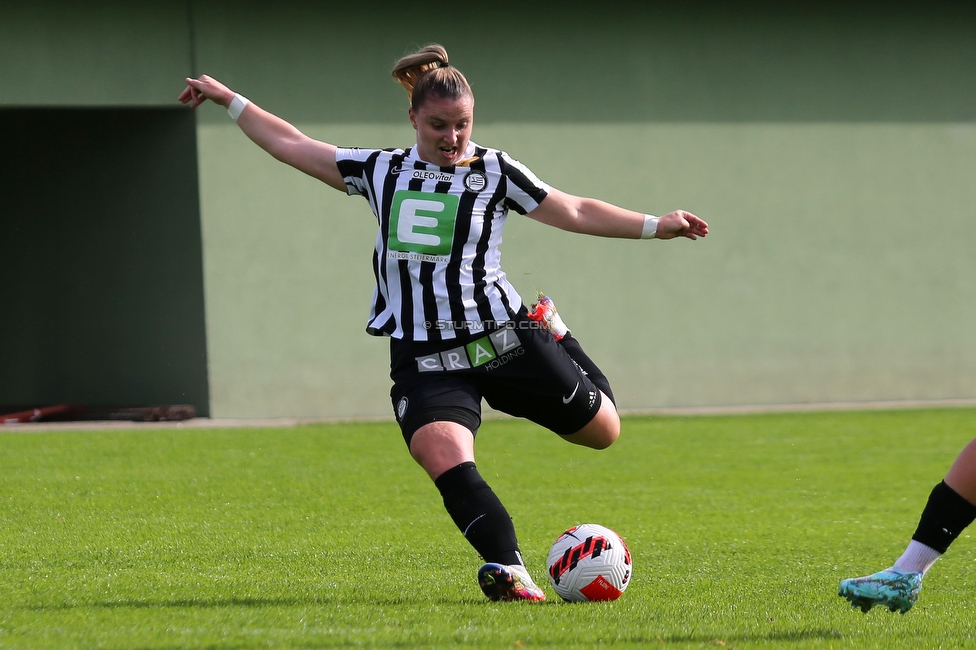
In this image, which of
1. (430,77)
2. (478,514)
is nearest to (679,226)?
(430,77)

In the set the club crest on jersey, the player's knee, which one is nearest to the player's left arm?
the club crest on jersey

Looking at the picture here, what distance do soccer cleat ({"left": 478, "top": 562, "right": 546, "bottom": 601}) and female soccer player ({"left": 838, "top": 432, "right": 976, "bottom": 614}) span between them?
110 centimetres

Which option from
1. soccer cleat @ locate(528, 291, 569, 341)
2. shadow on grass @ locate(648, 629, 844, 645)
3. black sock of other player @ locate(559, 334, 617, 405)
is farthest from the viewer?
black sock of other player @ locate(559, 334, 617, 405)

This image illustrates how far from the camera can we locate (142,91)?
12.9 metres

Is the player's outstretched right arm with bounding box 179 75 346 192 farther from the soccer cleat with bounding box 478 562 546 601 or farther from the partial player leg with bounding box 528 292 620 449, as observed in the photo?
the soccer cleat with bounding box 478 562 546 601

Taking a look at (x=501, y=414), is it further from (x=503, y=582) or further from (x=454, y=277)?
(x=503, y=582)

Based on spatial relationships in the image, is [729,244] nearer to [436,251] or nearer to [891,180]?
[891,180]

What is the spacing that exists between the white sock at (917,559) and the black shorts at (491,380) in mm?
1421

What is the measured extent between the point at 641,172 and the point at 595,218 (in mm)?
9263

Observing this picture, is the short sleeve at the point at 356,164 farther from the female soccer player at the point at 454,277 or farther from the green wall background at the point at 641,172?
the green wall background at the point at 641,172

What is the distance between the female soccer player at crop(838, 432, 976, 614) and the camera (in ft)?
13.4

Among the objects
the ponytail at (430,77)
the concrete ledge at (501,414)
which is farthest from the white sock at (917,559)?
the concrete ledge at (501,414)

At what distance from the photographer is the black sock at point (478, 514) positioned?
4.47 meters

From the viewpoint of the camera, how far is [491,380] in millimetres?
4895
